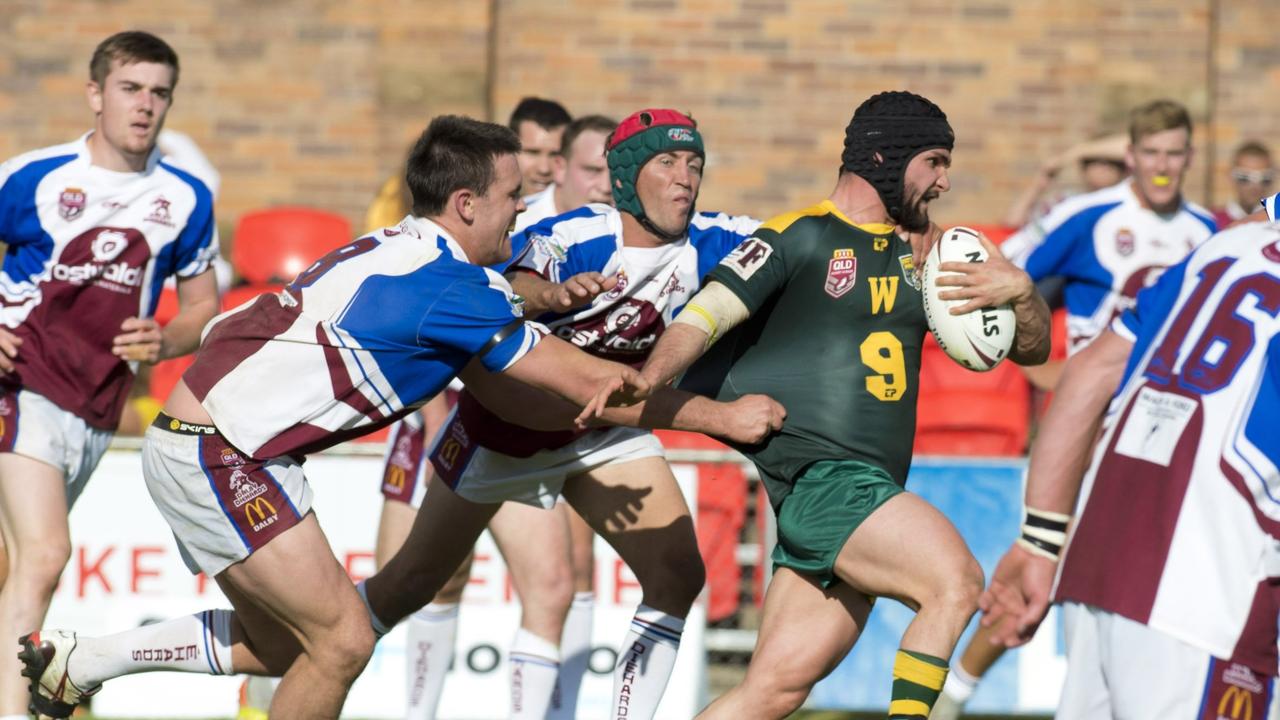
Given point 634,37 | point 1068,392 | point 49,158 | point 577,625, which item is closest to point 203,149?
point 634,37

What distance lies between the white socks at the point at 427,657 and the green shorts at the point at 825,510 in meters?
2.13

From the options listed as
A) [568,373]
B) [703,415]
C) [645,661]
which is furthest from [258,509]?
[645,661]

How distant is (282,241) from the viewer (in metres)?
10.6

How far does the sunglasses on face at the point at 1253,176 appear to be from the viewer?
9750 mm

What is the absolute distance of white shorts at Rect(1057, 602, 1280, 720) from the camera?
3596 millimetres

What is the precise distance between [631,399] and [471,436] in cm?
110

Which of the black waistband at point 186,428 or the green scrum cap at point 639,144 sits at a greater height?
the green scrum cap at point 639,144

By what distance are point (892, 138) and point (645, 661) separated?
196 cm

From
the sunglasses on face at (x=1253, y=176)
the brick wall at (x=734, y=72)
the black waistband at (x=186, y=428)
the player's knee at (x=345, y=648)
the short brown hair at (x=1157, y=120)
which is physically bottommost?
the player's knee at (x=345, y=648)

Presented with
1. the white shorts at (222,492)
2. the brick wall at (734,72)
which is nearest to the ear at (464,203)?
the white shorts at (222,492)

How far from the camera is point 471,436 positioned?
5.61 m

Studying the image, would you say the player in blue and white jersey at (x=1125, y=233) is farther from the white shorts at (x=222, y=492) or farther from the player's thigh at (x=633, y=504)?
the white shorts at (x=222, y=492)

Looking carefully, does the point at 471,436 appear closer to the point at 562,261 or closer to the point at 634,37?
the point at 562,261

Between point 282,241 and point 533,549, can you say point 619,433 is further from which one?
point 282,241
